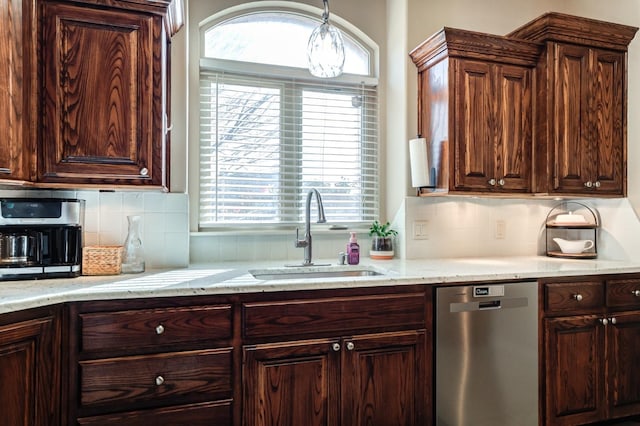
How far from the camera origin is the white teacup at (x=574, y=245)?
2.81 m

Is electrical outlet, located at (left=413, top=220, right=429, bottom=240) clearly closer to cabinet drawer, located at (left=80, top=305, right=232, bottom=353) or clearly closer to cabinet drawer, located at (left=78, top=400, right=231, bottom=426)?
cabinet drawer, located at (left=80, top=305, right=232, bottom=353)

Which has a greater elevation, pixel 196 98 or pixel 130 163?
pixel 196 98

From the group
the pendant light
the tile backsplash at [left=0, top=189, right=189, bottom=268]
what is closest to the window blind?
the tile backsplash at [left=0, top=189, right=189, bottom=268]

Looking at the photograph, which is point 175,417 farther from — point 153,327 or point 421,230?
point 421,230

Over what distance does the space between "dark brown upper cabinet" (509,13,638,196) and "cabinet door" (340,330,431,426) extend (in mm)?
1374

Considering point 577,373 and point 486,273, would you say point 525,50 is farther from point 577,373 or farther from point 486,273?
point 577,373

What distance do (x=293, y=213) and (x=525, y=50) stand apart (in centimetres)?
175

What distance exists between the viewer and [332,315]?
1.89 metres

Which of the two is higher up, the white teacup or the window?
the window

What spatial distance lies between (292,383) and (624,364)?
1.91 m

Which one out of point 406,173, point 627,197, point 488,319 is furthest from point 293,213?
point 627,197

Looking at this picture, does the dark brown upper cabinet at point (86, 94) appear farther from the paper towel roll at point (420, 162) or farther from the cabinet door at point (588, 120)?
the cabinet door at point (588, 120)

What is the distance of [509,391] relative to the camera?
2.16 meters

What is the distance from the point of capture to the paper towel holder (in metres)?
2.55
